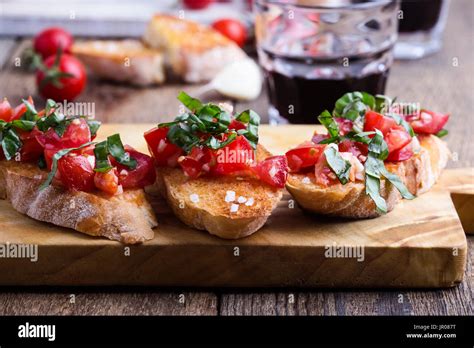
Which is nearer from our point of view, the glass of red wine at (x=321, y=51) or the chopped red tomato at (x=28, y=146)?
the chopped red tomato at (x=28, y=146)

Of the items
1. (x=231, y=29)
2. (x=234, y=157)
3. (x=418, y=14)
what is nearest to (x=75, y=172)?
(x=234, y=157)

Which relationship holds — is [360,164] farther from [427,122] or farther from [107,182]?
[107,182]

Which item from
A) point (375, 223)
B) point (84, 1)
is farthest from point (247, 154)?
point (84, 1)

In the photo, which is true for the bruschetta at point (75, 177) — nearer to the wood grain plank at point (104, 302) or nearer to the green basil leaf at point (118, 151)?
the green basil leaf at point (118, 151)

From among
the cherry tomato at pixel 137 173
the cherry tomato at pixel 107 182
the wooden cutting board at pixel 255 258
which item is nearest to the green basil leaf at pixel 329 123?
the wooden cutting board at pixel 255 258

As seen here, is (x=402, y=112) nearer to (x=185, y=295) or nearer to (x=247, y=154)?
(x=247, y=154)
